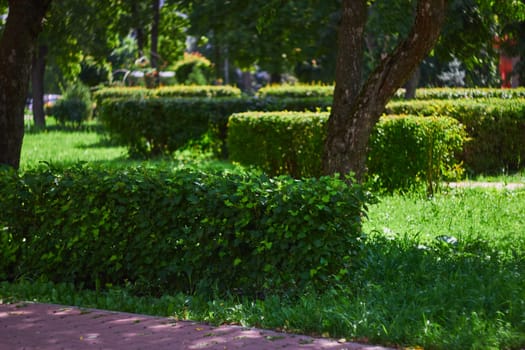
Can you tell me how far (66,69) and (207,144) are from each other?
387 cm

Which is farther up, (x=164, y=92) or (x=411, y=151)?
(x=164, y=92)

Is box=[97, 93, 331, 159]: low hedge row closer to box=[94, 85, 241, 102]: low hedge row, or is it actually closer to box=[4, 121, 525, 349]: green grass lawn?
box=[94, 85, 241, 102]: low hedge row

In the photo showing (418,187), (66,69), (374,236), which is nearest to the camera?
(374,236)

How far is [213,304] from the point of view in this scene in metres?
6.28

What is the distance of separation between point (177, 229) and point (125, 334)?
5.32 feet

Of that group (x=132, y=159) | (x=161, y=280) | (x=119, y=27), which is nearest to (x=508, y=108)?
(x=132, y=159)

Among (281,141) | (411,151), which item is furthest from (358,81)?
(281,141)

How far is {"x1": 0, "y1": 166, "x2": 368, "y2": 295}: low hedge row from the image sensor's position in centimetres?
666

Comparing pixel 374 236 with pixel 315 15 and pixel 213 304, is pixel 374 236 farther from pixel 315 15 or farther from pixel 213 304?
pixel 315 15

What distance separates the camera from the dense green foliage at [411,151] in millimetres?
12648

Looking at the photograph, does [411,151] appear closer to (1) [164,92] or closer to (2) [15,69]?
(2) [15,69]

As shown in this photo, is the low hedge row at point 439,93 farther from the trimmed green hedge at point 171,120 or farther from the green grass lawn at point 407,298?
the green grass lawn at point 407,298

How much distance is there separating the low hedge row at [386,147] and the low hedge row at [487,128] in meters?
1.27

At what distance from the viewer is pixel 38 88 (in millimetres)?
35531
